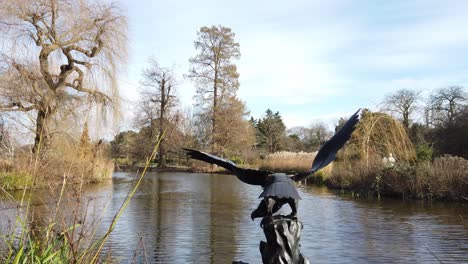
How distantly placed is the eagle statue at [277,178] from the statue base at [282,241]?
7cm

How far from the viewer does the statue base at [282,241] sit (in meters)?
2.49

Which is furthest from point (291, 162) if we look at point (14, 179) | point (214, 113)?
point (14, 179)

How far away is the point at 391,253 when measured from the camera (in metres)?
7.32

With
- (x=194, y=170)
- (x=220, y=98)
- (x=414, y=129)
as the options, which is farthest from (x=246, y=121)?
(x=414, y=129)

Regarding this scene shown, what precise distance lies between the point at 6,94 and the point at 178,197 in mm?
6659

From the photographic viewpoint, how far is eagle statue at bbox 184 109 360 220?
240 centimetres

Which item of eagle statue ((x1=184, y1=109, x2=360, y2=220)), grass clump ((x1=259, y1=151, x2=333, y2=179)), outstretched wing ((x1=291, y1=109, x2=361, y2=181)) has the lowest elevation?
eagle statue ((x1=184, y1=109, x2=360, y2=220))

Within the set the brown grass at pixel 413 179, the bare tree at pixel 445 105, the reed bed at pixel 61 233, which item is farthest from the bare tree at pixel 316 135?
the reed bed at pixel 61 233

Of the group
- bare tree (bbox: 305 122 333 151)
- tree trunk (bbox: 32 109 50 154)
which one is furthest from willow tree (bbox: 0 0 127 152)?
bare tree (bbox: 305 122 333 151)

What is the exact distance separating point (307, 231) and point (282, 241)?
6942mm

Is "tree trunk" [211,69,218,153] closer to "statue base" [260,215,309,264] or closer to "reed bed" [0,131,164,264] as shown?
"reed bed" [0,131,164,264]

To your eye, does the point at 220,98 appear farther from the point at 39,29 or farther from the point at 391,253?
the point at 391,253

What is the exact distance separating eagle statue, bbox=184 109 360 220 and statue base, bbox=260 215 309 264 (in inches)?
2.7

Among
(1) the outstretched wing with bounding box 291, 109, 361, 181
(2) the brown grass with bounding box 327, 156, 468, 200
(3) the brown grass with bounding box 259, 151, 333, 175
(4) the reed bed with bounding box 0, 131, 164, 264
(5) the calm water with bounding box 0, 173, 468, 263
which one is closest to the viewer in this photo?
(4) the reed bed with bounding box 0, 131, 164, 264
